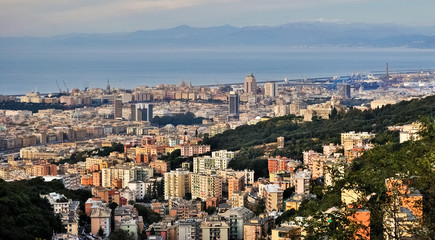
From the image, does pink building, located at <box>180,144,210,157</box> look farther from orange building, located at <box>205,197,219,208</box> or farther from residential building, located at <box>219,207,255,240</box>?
residential building, located at <box>219,207,255,240</box>

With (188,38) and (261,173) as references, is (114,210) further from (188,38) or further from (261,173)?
(188,38)

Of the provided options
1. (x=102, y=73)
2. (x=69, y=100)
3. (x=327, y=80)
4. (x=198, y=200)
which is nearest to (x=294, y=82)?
(x=327, y=80)

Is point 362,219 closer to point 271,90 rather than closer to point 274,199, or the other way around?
point 274,199

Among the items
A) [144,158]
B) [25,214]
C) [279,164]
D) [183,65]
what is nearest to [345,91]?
[144,158]

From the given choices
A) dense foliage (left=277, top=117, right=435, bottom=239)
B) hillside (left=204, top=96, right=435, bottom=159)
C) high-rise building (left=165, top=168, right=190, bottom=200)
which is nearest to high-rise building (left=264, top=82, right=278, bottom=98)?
hillside (left=204, top=96, right=435, bottom=159)

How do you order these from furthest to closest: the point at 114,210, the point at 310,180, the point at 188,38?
the point at 188,38
the point at 310,180
the point at 114,210

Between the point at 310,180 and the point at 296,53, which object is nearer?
the point at 310,180

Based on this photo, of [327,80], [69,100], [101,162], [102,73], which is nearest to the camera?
[101,162]
